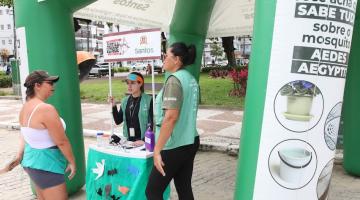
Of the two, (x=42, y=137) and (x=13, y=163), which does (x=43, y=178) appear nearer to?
(x=42, y=137)

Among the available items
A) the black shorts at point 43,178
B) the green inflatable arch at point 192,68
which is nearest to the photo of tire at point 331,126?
the green inflatable arch at point 192,68

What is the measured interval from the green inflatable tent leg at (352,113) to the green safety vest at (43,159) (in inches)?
166

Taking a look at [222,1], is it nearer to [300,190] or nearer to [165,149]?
[165,149]

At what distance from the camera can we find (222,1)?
822 centimetres

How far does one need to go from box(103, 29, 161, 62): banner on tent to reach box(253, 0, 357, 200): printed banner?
6.34 feet

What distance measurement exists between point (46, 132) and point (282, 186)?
190 cm

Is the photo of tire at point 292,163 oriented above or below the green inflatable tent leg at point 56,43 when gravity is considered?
below

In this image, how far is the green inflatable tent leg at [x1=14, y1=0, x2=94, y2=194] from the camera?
15.3ft

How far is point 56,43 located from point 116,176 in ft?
5.73

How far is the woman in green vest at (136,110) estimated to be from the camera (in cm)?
435

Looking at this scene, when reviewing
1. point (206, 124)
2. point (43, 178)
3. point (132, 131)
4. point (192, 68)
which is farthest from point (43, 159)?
point (206, 124)

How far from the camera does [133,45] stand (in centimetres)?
445

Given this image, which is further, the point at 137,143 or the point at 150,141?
the point at 137,143

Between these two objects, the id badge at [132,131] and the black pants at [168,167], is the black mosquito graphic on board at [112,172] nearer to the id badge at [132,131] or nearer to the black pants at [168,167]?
the id badge at [132,131]
